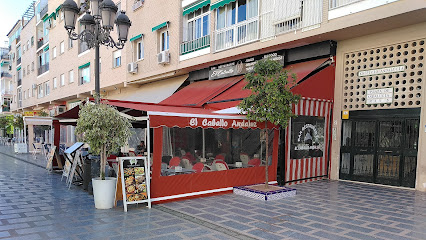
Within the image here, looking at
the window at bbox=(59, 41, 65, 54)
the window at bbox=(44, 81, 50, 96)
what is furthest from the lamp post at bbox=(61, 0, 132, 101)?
the window at bbox=(44, 81, 50, 96)

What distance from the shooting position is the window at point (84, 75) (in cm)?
2281

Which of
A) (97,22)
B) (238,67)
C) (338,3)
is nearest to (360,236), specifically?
(338,3)

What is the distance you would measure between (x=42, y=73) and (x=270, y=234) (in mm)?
33027

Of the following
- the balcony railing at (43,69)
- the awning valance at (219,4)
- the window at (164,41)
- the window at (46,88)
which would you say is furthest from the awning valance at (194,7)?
the balcony railing at (43,69)

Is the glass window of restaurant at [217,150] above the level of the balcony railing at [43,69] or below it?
below

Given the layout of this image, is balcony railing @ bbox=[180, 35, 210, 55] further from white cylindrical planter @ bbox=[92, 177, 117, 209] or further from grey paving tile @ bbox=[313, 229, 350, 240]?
grey paving tile @ bbox=[313, 229, 350, 240]

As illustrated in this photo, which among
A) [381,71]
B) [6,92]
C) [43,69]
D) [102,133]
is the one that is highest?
[43,69]

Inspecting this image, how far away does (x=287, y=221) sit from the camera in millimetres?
5719

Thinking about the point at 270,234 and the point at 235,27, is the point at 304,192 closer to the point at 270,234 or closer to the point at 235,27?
the point at 270,234

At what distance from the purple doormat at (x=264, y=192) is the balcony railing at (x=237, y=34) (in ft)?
19.8

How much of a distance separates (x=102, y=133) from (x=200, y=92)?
7280 millimetres

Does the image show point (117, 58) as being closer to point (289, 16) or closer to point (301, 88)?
point (289, 16)

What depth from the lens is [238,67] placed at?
505 inches

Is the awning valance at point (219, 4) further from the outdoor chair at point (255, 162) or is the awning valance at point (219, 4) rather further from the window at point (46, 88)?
the window at point (46, 88)
